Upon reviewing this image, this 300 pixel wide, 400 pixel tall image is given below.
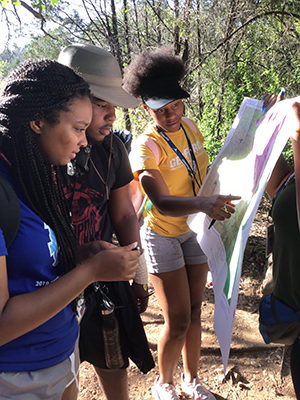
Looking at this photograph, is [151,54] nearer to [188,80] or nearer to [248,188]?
[248,188]

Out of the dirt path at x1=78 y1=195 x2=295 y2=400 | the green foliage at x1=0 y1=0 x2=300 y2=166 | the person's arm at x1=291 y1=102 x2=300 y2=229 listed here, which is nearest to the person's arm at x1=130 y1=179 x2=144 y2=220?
the person's arm at x1=291 y1=102 x2=300 y2=229

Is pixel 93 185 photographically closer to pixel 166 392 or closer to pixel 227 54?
pixel 166 392

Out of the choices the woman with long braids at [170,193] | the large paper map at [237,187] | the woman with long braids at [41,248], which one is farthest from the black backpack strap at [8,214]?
the woman with long braids at [170,193]

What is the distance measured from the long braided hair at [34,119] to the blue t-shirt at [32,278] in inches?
1.8

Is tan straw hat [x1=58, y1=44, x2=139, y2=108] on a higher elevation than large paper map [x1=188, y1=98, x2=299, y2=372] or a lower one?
higher

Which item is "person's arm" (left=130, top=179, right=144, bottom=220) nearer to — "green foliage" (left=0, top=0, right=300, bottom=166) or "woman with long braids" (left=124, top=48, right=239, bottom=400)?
"woman with long braids" (left=124, top=48, right=239, bottom=400)

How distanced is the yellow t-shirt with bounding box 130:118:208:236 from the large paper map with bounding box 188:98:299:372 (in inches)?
8.7

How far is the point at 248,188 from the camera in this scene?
137 cm

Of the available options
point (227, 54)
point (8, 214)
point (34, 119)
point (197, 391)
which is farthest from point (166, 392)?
point (227, 54)

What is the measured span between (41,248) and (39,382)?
17.7 inches

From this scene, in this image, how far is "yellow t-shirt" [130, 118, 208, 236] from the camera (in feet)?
6.33

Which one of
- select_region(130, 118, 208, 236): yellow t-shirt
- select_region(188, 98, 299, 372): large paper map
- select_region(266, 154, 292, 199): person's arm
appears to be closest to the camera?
select_region(188, 98, 299, 372): large paper map

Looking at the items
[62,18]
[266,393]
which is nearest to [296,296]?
[266,393]

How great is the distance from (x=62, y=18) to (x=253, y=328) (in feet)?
20.6
